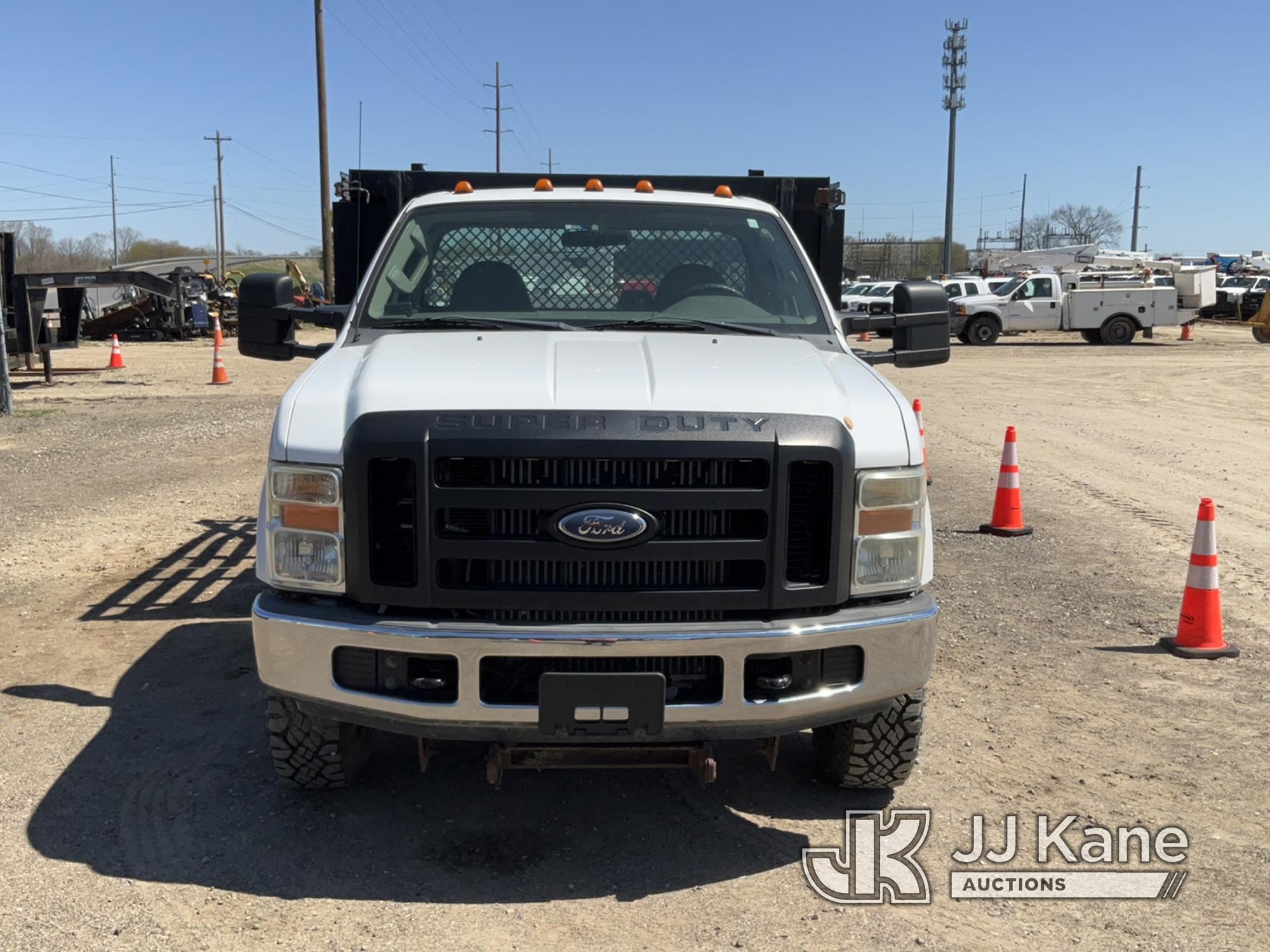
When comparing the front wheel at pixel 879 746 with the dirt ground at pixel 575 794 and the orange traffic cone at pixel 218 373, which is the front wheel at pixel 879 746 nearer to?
the dirt ground at pixel 575 794

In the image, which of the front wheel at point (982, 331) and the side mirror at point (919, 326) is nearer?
the side mirror at point (919, 326)

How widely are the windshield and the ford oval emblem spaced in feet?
4.58

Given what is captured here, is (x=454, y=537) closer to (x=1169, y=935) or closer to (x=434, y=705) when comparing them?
(x=434, y=705)

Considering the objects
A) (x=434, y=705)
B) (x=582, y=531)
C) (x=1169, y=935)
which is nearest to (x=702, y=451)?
(x=582, y=531)

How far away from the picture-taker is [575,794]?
4379 millimetres

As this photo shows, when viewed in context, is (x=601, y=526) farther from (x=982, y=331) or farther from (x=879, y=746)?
(x=982, y=331)

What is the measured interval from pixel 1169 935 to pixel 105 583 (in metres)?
6.08

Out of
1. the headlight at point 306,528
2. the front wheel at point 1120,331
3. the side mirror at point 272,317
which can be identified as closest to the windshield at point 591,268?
the side mirror at point 272,317

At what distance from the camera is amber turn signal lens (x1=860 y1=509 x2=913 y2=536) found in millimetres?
3646

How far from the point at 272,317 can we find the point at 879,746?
2955 mm

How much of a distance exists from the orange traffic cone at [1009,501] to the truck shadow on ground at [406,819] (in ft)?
14.2

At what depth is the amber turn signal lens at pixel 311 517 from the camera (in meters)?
3.56

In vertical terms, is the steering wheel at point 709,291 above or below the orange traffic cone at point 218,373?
above

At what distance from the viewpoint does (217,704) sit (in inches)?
206
